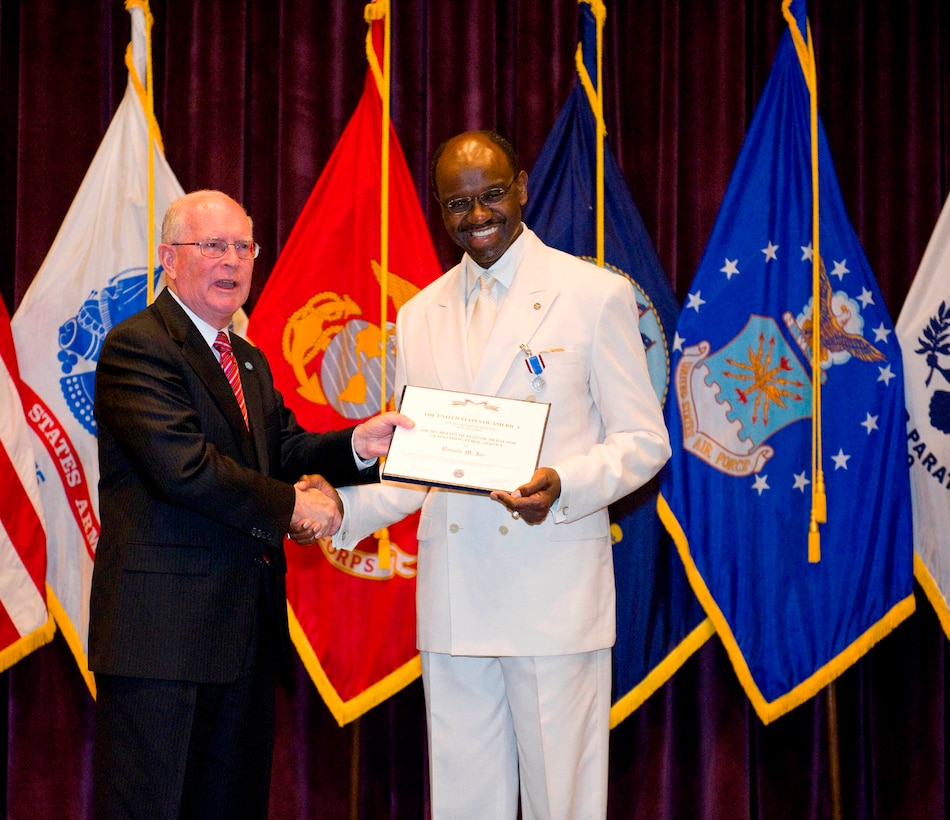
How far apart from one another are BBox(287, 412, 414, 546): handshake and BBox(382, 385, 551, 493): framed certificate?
0.22 ft

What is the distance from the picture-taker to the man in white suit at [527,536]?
8.41 feet

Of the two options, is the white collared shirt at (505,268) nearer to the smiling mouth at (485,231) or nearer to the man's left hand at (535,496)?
the smiling mouth at (485,231)

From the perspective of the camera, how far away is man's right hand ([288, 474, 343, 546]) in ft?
8.98

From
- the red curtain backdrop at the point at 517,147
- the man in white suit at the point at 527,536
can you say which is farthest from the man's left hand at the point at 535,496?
the red curtain backdrop at the point at 517,147

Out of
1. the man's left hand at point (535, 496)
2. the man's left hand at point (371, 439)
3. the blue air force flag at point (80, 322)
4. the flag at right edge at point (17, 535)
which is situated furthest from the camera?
the blue air force flag at point (80, 322)

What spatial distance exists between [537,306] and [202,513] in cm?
102

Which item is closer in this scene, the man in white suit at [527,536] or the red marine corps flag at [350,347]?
the man in white suit at [527,536]

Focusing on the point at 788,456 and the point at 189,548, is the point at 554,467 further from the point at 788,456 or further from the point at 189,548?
the point at 788,456

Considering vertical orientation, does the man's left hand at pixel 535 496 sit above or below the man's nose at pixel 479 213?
below

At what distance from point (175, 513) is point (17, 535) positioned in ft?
5.42

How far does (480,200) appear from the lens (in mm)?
2748

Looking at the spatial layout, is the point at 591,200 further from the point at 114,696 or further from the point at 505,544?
the point at 114,696

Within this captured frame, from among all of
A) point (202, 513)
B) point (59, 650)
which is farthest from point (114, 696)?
point (59, 650)

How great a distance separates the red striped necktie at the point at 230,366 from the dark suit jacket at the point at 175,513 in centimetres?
6
